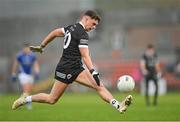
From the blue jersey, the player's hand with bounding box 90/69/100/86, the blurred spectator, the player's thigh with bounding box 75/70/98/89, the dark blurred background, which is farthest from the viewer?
the dark blurred background

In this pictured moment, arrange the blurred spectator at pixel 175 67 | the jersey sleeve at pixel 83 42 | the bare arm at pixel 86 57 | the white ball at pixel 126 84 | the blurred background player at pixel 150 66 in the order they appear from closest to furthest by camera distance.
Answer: the bare arm at pixel 86 57 → the jersey sleeve at pixel 83 42 → the white ball at pixel 126 84 → the blurred background player at pixel 150 66 → the blurred spectator at pixel 175 67

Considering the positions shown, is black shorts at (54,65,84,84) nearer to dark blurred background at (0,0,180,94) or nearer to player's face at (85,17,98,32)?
player's face at (85,17,98,32)

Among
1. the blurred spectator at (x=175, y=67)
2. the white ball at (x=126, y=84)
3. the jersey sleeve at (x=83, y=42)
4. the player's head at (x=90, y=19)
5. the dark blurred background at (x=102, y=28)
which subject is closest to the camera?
the jersey sleeve at (x=83, y=42)

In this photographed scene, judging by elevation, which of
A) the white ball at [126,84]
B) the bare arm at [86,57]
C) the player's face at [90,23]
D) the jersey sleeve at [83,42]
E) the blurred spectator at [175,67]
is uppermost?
the blurred spectator at [175,67]

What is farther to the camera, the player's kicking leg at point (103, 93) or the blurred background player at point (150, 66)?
the blurred background player at point (150, 66)

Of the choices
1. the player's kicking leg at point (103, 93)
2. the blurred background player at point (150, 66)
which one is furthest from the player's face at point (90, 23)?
the blurred background player at point (150, 66)

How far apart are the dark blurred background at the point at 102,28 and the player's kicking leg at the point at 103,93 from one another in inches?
1060

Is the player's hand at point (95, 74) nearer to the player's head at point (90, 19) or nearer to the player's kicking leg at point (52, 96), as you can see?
the player's kicking leg at point (52, 96)

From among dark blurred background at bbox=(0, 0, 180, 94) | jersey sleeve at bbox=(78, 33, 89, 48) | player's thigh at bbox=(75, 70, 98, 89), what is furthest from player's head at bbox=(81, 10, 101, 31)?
dark blurred background at bbox=(0, 0, 180, 94)

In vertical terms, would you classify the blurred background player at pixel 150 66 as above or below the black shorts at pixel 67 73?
above

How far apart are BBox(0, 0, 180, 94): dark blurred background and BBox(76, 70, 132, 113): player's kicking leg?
2691 centimetres

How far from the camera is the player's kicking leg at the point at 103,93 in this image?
48.2 ft

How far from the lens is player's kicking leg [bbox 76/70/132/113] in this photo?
14680 millimetres

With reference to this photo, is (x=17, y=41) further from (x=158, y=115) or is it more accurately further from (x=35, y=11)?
(x=158, y=115)
